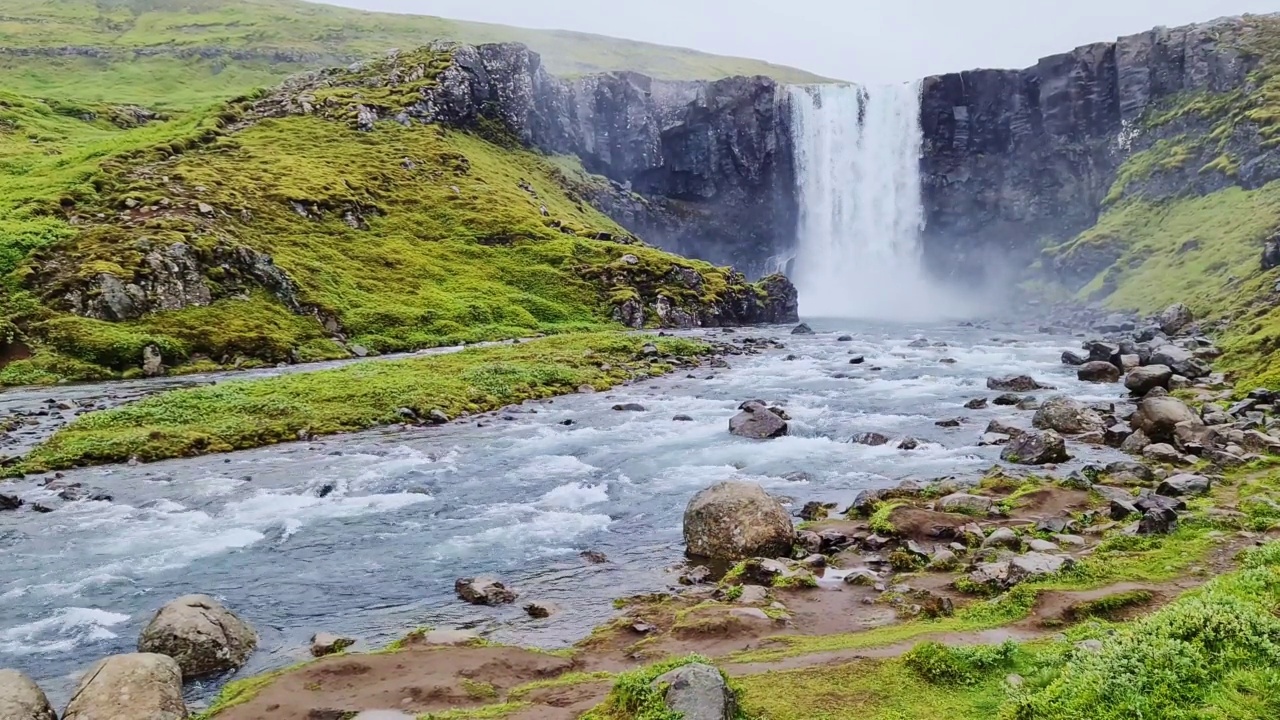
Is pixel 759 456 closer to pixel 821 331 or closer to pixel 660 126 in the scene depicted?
pixel 821 331

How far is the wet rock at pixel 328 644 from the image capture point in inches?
543

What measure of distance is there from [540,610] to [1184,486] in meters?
16.1

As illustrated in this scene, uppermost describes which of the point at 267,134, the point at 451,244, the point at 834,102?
the point at 834,102

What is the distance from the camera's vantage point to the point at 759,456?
93.8 feet

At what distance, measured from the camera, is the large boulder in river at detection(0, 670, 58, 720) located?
10469 millimetres

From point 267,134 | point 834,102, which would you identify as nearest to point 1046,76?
point 834,102

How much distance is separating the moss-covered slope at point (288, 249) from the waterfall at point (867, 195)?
3926cm

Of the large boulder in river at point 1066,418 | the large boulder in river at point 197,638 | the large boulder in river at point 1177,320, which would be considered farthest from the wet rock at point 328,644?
the large boulder in river at point 1177,320

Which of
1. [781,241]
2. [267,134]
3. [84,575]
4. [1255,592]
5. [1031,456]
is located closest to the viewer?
[1255,592]

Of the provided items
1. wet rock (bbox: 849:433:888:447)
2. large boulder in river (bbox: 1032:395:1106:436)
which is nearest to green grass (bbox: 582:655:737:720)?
wet rock (bbox: 849:433:888:447)

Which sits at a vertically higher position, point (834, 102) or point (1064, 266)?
point (834, 102)

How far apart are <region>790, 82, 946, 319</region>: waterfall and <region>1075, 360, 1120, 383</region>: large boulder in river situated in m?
89.3

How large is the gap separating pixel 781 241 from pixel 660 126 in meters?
32.5

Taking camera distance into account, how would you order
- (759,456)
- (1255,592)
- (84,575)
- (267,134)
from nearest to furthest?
(1255,592), (84,575), (759,456), (267,134)
